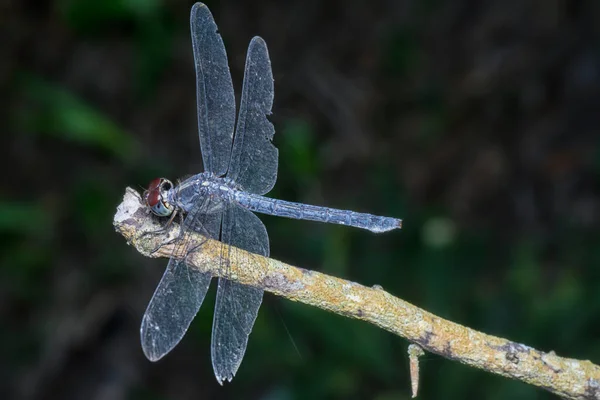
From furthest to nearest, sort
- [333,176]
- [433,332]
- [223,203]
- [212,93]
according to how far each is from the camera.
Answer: [333,176], [212,93], [223,203], [433,332]

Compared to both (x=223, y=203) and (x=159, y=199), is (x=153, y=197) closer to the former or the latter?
(x=159, y=199)

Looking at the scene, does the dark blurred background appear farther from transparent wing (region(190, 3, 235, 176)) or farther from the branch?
the branch

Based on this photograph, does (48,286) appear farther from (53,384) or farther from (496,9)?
(496,9)

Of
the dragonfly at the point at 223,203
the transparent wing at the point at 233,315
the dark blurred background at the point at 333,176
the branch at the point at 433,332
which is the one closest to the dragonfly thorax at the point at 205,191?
the dragonfly at the point at 223,203

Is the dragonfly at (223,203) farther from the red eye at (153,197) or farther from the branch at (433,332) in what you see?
the branch at (433,332)

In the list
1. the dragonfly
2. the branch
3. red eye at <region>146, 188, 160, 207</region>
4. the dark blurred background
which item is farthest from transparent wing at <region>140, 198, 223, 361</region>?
the dark blurred background

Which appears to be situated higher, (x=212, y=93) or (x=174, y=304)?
(x=212, y=93)

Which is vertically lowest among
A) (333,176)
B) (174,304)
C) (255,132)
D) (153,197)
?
(174,304)

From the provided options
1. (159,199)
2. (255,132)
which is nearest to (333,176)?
(255,132)
